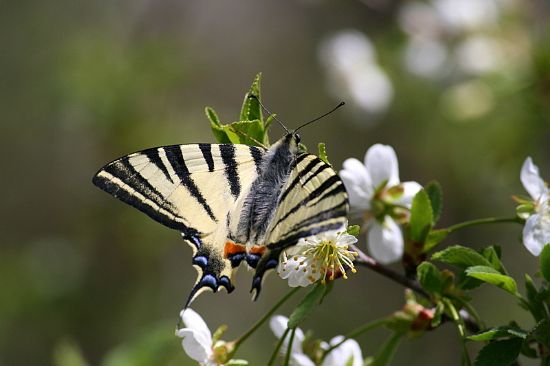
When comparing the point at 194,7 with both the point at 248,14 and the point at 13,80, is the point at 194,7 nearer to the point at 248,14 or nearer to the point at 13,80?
the point at 248,14

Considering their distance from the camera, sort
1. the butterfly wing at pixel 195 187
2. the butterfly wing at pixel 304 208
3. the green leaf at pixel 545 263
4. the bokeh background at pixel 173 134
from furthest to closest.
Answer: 1. the bokeh background at pixel 173 134
2. the butterfly wing at pixel 195 187
3. the green leaf at pixel 545 263
4. the butterfly wing at pixel 304 208

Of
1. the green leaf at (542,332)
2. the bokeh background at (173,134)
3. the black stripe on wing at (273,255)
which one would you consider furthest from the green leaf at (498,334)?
the bokeh background at (173,134)

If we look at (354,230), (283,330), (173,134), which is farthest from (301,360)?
(173,134)

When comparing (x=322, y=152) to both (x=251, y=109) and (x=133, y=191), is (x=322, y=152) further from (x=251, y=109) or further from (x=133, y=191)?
(x=133, y=191)

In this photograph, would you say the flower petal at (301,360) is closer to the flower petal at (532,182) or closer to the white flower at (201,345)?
the white flower at (201,345)

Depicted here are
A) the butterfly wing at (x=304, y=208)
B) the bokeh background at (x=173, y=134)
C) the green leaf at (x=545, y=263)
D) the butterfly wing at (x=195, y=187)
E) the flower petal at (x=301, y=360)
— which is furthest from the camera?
the bokeh background at (x=173, y=134)
